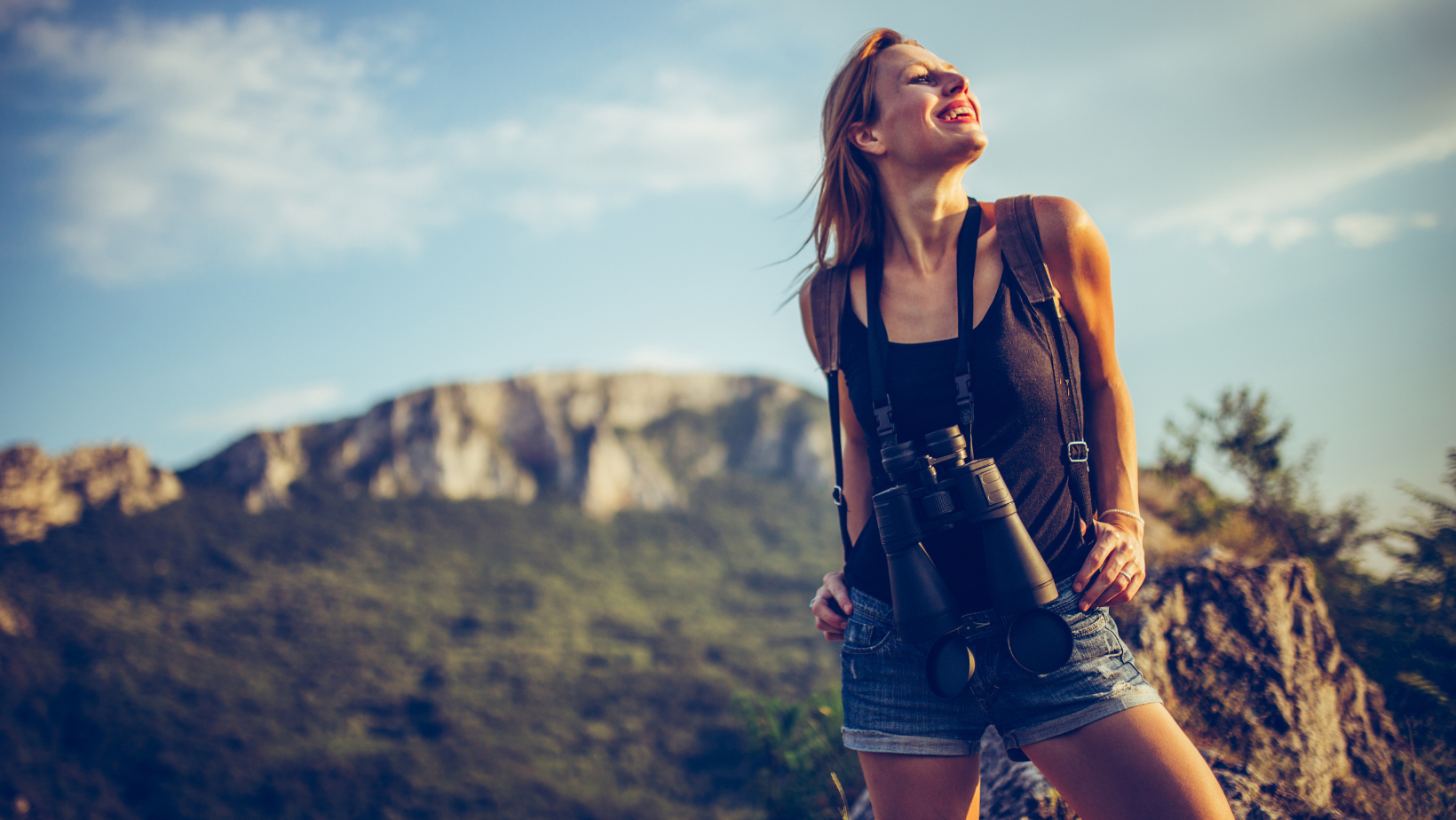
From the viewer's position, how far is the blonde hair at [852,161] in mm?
1718

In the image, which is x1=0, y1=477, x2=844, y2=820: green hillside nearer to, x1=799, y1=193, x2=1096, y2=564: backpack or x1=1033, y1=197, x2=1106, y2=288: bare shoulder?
x1=799, y1=193, x2=1096, y2=564: backpack

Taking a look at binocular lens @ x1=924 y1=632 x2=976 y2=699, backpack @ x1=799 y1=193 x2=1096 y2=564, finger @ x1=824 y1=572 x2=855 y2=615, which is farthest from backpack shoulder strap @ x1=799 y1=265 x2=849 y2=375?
binocular lens @ x1=924 y1=632 x2=976 y2=699

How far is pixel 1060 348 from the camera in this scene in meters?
1.41

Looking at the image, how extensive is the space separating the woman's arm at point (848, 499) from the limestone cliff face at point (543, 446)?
8036 cm

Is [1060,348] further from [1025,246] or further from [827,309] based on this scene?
[827,309]

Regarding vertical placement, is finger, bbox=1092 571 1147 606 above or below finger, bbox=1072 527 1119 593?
below

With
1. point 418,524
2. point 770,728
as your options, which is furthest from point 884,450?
point 418,524

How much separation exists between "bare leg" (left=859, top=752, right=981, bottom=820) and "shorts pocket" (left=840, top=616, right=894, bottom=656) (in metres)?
0.20

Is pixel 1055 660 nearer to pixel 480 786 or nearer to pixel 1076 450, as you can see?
pixel 1076 450

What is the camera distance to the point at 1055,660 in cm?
125

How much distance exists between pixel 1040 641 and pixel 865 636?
0.36 meters

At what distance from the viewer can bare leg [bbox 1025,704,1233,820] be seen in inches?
45.7

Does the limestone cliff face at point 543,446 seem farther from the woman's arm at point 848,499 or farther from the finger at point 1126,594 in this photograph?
the finger at point 1126,594

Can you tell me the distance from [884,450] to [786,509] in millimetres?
85372
